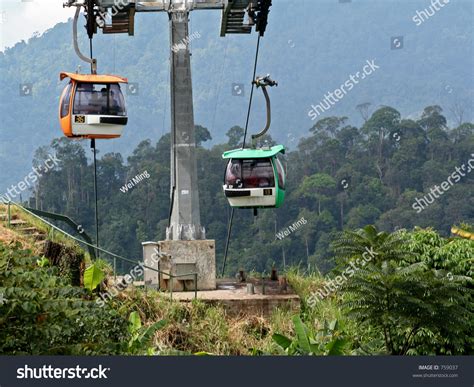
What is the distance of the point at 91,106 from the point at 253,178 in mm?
3098

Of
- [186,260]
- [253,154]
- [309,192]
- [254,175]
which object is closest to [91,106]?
[253,154]

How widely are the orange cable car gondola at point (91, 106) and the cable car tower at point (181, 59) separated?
1.72 metres

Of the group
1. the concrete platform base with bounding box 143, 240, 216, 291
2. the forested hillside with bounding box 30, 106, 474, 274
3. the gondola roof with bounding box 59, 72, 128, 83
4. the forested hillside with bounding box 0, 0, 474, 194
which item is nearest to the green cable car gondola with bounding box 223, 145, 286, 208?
the concrete platform base with bounding box 143, 240, 216, 291

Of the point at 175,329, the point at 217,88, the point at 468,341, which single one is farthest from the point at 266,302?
the point at 217,88

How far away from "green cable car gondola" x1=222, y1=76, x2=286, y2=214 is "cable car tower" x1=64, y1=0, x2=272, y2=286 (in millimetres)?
1554

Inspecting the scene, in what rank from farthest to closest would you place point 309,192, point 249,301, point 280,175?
point 309,192
point 280,175
point 249,301

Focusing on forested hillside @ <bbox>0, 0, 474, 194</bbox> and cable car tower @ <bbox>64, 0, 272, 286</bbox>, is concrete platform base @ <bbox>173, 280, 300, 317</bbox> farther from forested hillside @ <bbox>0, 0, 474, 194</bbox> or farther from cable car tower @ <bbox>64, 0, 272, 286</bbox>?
forested hillside @ <bbox>0, 0, 474, 194</bbox>

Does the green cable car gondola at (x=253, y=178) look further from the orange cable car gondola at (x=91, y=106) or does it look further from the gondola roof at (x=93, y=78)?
the gondola roof at (x=93, y=78)

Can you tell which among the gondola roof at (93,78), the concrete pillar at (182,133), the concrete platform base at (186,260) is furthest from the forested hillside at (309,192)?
the gondola roof at (93,78)

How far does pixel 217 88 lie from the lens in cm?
18912

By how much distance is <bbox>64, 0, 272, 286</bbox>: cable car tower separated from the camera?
65.2 ft

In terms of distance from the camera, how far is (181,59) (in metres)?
20.3

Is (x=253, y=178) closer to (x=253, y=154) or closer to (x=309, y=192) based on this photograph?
(x=253, y=154)

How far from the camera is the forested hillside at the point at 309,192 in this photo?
7544cm
